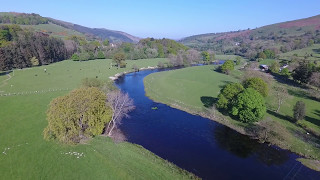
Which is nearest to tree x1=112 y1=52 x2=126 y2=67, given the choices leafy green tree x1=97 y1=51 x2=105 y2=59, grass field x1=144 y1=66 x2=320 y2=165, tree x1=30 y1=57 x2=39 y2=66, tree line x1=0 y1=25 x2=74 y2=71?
leafy green tree x1=97 y1=51 x2=105 y2=59

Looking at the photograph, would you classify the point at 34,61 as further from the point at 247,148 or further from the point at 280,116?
the point at 280,116

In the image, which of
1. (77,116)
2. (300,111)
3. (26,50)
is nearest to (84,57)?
(26,50)

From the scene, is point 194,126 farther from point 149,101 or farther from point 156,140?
point 149,101

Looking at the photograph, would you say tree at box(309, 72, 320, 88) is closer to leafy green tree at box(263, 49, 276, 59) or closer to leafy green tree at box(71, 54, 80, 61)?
leafy green tree at box(263, 49, 276, 59)

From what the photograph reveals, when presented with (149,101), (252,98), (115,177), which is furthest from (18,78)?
(252,98)

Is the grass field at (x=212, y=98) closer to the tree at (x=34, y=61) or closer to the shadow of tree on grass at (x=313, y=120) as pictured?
the shadow of tree on grass at (x=313, y=120)
